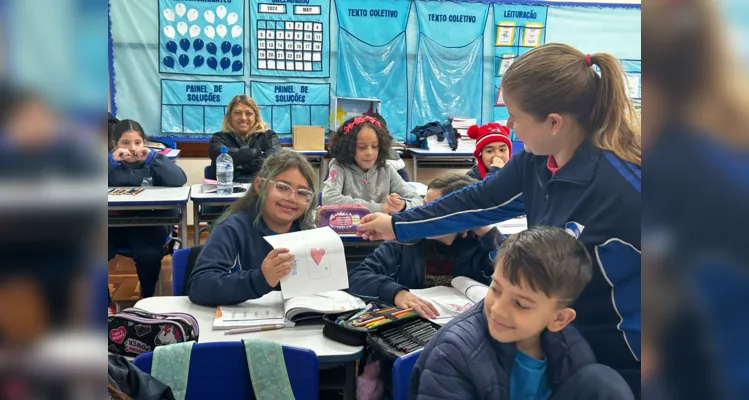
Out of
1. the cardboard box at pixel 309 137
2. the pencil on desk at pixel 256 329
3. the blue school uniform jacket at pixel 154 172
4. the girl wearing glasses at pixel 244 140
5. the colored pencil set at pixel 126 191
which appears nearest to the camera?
the pencil on desk at pixel 256 329

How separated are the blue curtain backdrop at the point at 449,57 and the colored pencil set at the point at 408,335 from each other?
4.75 metres

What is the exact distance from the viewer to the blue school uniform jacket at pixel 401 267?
171cm

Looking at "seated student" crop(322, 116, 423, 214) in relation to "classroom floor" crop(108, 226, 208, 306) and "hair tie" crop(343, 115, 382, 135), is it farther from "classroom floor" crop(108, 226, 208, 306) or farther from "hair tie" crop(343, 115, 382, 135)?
"classroom floor" crop(108, 226, 208, 306)

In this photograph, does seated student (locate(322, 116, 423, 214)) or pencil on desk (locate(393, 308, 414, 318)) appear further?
seated student (locate(322, 116, 423, 214))

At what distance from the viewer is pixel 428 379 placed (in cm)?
83

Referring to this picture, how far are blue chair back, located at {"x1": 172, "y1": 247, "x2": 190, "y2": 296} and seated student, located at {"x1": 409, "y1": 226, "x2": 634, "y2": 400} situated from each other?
150 centimetres

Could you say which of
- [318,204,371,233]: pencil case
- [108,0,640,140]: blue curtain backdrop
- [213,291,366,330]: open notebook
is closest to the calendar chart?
Answer: [108,0,640,140]: blue curtain backdrop

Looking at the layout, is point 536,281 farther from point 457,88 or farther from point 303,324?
point 457,88

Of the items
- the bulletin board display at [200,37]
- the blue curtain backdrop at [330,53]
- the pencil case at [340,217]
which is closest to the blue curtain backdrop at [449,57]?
the blue curtain backdrop at [330,53]

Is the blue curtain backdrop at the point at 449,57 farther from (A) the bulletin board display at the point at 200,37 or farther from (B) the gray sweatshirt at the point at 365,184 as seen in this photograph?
(B) the gray sweatshirt at the point at 365,184

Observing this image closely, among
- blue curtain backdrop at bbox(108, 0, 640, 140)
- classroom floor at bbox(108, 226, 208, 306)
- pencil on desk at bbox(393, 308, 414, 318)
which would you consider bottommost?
classroom floor at bbox(108, 226, 208, 306)

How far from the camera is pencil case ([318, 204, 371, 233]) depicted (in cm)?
270

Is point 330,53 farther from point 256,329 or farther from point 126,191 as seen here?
point 256,329

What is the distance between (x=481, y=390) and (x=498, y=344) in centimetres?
7
